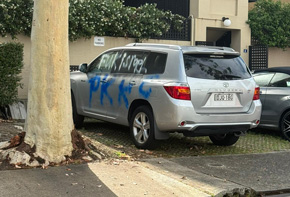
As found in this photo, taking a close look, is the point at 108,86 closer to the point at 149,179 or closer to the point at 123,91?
the point at 123,91

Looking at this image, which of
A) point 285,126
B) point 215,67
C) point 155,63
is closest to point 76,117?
point 155,63

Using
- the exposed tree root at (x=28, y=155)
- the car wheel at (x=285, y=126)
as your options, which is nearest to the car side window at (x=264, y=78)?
the car wheel at (x=285, y=126)

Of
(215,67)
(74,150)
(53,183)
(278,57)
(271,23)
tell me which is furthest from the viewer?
(278,57)

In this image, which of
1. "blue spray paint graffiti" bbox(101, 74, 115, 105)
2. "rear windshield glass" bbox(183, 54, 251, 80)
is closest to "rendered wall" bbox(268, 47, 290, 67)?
"rear windshield glass" bbox(183, 54, 251, 80)

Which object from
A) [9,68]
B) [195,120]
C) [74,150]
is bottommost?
[74,150]

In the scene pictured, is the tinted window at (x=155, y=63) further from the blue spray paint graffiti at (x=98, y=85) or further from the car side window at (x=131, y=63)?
the blue spray paint graffiti at (x=98, y=85)

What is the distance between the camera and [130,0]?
1888 centimetres

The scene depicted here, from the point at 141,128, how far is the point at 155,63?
3.77 feet

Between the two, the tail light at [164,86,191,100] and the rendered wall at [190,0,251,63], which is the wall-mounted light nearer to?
the rendered wall at [190,0,251,63]

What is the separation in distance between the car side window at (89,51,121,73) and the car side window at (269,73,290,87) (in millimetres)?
3585

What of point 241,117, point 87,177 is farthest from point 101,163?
point 241,117

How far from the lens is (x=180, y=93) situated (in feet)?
21.9

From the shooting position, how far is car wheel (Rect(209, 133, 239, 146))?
8078mm

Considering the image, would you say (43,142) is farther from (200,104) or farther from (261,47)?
(261,47)
